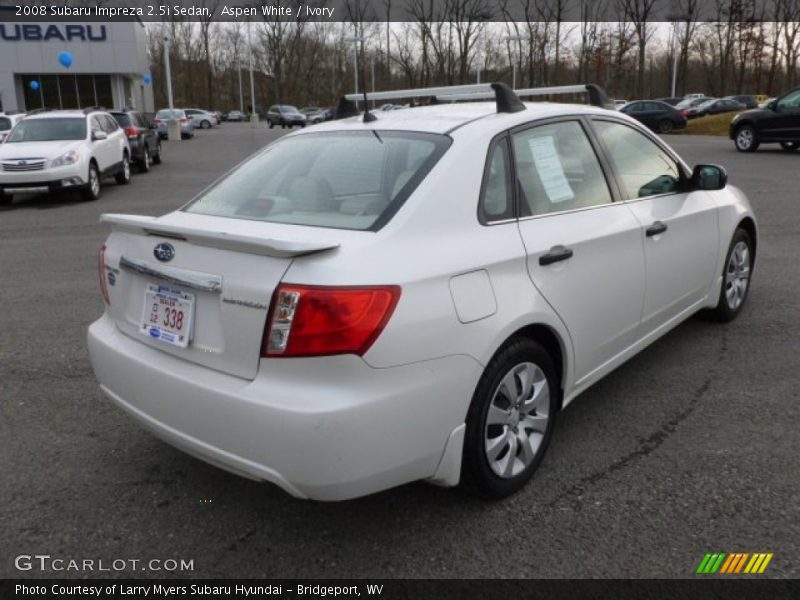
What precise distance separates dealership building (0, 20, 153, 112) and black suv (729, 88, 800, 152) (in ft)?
116

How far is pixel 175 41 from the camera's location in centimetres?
8350

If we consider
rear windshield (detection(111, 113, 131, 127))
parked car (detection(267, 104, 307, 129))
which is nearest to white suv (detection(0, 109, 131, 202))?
rear windshield (detection(111, 113, 131, 127))

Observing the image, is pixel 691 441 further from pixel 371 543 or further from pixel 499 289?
pixel 371 543

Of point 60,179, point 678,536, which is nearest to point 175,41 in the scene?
point 60,179

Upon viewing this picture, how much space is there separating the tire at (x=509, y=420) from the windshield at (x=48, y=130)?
43.1 feet

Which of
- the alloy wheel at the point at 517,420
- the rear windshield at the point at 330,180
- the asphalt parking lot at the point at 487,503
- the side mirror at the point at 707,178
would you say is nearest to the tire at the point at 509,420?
the alloy wheel at the point at 517,420

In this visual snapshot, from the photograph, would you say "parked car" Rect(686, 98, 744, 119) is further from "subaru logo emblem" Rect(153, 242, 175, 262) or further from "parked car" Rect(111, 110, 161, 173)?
"subaru logo emblem" Rect(153, 242, 175, 262)

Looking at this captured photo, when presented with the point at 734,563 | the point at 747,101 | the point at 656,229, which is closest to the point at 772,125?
the point at 656,229

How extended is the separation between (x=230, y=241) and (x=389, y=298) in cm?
61

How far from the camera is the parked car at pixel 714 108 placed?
136ft

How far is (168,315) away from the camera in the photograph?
2727 mm

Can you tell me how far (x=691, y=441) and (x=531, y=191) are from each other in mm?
1503

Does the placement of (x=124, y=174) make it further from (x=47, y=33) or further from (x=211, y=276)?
(x=47, y=33)

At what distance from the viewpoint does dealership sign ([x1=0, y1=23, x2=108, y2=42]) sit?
4044cm
